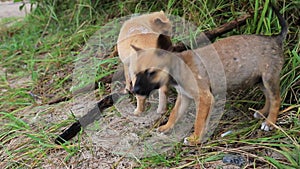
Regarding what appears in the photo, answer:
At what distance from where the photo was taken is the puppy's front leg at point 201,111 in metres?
2.69

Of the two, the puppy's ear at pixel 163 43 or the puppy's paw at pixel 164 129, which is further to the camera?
the puppy's paw at pixel 164 129

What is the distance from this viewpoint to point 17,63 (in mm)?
4801

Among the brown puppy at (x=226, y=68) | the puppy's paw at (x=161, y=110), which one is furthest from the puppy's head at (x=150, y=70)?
the puppy's paw at (x=161, y=110)

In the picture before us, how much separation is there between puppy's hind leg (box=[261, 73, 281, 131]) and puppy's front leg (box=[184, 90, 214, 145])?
1.33 feet

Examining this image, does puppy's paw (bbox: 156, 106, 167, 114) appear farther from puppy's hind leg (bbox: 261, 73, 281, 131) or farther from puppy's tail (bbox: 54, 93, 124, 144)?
puppy's hind leg (bbox: 261, 73, 281, 131)

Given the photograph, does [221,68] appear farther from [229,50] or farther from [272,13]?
[272,13]

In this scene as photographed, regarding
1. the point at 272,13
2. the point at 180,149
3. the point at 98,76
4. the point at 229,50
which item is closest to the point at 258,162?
the point at 180,149

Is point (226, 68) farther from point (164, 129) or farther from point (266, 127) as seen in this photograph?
point (164, 129)

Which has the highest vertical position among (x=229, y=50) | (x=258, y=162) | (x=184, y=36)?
(x=229, y=50)

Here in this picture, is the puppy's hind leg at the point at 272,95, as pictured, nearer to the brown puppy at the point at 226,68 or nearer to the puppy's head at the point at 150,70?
the brown puppy at the point at 226,68

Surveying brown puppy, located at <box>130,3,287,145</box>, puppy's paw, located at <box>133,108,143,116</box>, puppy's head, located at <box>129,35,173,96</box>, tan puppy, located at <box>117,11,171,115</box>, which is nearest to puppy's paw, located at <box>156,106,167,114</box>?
tan puppy, located at <box>117,11,171,115</box>

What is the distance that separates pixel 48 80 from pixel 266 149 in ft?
7.95

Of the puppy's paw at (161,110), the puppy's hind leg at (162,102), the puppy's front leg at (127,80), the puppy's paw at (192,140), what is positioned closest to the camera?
the puppy's paw at (192,140)

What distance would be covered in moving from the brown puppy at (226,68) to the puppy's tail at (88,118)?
2.42 feet
